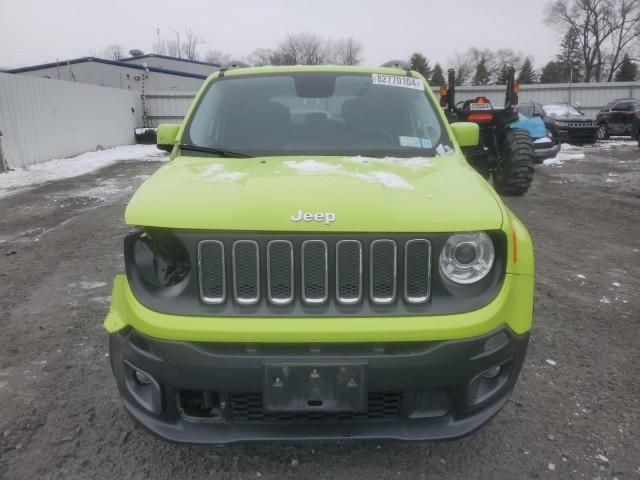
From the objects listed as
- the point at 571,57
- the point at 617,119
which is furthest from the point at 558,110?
the point at 571,57

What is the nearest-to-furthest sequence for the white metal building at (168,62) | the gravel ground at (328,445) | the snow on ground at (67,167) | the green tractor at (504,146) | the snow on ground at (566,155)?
the gravel ground at (328,445) < the green tractor at (504,146) < the snow on ground at (67,167) < the snow on ground at (566,155) < the white metal building at (168,62)

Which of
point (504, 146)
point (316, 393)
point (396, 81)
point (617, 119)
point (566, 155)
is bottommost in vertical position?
point (566, 155)

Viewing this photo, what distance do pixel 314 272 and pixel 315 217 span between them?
21 centimetres

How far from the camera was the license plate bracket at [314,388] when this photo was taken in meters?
1.95

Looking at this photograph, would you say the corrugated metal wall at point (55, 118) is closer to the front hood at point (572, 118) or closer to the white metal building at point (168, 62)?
the front hood at point (572, 118)

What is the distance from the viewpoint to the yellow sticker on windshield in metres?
3.56

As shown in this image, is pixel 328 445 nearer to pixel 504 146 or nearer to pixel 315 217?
pixel 315 217

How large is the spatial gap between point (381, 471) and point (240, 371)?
0.90 m

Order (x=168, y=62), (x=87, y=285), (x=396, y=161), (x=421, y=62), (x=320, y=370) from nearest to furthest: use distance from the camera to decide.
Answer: (x=320, y=370) < (x=396, y=161) < (x=87, y=285) < (x=168, y=62) < (x=421, y=62)

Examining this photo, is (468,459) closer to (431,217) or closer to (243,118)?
(431,217)

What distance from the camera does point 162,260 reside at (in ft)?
6.95

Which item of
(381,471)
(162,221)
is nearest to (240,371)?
(162,221)

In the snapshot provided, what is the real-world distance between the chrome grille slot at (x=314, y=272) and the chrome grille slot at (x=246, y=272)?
0.18 meters

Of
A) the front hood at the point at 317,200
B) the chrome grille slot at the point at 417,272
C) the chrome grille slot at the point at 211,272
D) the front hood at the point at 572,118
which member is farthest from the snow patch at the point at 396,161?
the front hood at the point at 572,118
